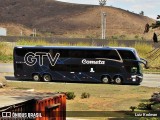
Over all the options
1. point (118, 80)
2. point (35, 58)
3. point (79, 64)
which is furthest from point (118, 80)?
point (35, 58)

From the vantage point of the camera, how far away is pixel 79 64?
37938mm

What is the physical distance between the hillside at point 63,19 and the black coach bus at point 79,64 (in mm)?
89778

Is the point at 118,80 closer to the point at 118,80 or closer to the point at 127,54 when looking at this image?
the point at 118,80

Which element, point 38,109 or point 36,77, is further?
point 36,77

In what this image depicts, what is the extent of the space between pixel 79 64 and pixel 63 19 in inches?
4377

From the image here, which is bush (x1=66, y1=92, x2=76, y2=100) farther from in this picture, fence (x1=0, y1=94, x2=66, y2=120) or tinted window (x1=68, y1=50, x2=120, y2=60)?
fence (x1=0, y1=94, x2=66, y2=120)

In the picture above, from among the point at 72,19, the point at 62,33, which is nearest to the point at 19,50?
the point at 62,33

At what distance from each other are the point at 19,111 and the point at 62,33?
124844mm

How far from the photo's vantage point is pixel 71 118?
2081 centimetres

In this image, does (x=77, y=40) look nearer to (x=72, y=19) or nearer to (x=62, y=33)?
(x=62, y=33)

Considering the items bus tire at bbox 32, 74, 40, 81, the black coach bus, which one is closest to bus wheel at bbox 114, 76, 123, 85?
the black coach bus

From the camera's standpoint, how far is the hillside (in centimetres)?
13600

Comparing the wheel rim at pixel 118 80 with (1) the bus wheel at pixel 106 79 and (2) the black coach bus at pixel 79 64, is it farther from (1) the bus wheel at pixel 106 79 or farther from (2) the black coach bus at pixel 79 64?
(1) the bus wheel at pixel 106 79

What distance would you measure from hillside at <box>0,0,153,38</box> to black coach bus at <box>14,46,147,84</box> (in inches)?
3535
